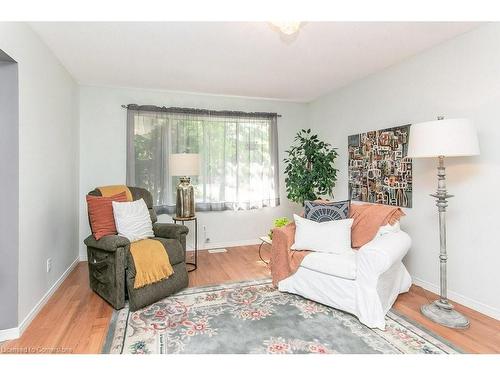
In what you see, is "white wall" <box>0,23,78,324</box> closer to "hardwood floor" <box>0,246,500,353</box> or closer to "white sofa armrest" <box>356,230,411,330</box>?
"hardwood floor" <box>0,246,500,353</box>

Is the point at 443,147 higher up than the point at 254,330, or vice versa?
the point at 443,147

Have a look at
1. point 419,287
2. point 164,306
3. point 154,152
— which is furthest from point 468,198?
point 154,152

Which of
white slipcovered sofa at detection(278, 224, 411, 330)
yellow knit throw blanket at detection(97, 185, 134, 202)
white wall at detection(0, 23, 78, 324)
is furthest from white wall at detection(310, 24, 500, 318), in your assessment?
white wall at detection(0, 23, 78, 324)

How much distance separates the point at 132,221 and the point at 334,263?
1929 millimetres

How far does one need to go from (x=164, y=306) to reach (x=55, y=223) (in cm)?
144

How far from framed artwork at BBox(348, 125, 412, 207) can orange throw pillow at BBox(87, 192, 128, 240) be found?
2903 millimetres

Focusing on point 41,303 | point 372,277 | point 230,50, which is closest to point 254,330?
point 372,277

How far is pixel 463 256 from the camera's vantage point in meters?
2.46

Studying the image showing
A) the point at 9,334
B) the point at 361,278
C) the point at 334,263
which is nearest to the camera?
the point at 9,334

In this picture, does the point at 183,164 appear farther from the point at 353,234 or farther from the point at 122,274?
the point at 353,234

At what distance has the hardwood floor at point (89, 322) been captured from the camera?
6.10 ft

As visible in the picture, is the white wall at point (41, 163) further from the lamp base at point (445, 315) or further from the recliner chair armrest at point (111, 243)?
the lamp base at point (445, 315)

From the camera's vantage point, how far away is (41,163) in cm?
244

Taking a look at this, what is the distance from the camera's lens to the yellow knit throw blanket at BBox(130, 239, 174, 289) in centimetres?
235
